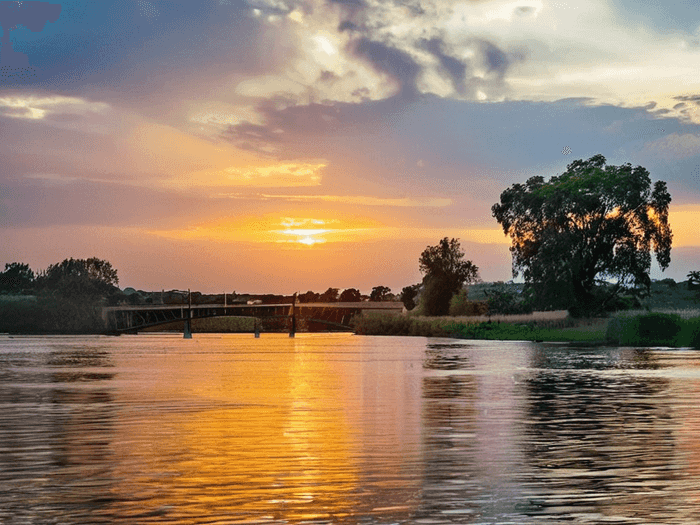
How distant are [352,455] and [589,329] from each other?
113832mm

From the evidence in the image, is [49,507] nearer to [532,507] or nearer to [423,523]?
[423,523]

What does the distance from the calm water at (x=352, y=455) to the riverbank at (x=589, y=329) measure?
211ft

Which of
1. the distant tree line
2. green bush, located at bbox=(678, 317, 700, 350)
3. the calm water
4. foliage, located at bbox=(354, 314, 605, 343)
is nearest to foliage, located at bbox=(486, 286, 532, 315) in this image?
foliage, located at bbox=(354, 314, 605, 343)

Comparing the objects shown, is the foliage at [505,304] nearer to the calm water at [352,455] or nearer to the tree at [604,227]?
the tree at [604,227]

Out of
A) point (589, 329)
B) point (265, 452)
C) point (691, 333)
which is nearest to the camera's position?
point (265, 452)

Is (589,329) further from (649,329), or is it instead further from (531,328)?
(649,329)

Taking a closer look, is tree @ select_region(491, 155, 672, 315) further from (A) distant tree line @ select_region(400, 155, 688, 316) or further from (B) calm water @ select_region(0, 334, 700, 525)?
(B) calm water @ select_region(0, 334, 700, 525)

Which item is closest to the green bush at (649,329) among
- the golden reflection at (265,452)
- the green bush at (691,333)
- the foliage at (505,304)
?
the green bush at (691,333)

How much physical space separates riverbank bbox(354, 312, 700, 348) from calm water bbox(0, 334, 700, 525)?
64.3 metres

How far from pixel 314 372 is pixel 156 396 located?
84.7 ft

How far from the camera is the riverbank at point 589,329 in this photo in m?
111

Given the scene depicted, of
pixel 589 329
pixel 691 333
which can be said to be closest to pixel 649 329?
pixel 691 333

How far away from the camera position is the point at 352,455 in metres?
23.5

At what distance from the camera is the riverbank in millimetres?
111000
